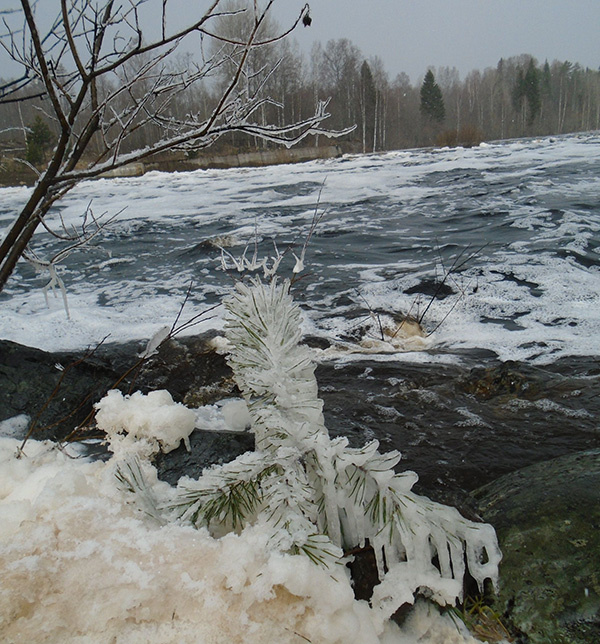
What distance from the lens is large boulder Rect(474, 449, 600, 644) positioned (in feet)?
4.02

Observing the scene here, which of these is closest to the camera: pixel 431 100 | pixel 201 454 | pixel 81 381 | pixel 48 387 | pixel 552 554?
pixel 552 554

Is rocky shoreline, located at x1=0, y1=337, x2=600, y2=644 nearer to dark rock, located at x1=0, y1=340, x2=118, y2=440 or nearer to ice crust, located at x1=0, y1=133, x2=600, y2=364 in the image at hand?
dark rock, located at x1=0, y1=340, x2=118, y2=440

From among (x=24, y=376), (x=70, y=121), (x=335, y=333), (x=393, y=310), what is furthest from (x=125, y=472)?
(x=393, y=310)

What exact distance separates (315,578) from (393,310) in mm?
4660

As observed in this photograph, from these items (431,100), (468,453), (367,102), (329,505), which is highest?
(431,100)

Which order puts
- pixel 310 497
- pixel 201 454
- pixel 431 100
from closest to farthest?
pixel 310 497 < pixel 201 454 < pixel 431 100

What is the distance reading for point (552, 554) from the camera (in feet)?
4.51

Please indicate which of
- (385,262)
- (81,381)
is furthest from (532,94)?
(81,381)

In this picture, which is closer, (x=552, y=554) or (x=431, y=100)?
(x=552, y=554)

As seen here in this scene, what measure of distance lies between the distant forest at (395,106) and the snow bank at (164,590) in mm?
35640

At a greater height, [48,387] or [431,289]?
[48,387]

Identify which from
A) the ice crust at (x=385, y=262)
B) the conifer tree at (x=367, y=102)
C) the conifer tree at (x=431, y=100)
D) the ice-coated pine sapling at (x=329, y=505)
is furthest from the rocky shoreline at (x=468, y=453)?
the conifer tree at (x=431, y=100)

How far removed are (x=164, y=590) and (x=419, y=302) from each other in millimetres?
4928

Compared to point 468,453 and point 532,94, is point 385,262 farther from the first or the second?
point 532,94
